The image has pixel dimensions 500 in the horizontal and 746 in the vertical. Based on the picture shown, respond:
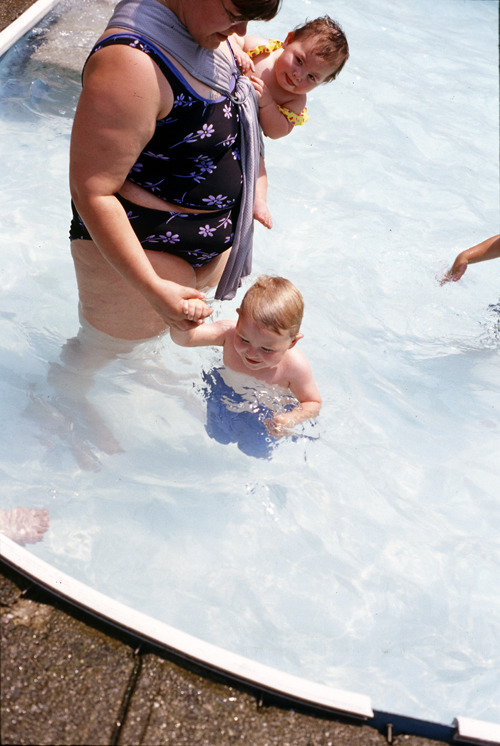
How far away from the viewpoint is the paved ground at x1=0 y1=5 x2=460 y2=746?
1640 mm

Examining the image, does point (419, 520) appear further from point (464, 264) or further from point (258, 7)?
point (258, 7)

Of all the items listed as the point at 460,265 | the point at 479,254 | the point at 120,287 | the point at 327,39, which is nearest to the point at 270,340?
the point at 120,287

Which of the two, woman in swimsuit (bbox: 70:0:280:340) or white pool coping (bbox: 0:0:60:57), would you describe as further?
white pool coping (bbox: 0:0:60:57)

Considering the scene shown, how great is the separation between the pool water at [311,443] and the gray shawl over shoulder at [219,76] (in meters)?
0.76

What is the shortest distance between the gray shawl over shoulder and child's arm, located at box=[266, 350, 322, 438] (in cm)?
52

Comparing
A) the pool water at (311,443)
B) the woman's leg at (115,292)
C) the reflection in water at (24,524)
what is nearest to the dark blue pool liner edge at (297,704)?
the pool water at (311,443)

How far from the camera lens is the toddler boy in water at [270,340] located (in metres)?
2.62

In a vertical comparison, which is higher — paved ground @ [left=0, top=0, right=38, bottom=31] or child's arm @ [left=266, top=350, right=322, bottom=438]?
paved ground @ [left=0, top=0, right=38, bottom=31]

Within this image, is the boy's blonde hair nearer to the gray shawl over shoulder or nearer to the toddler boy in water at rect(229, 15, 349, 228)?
the gray shawl over shoulder

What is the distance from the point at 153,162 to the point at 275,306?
2.63 feet

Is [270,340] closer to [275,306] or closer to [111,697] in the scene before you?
[275,306]

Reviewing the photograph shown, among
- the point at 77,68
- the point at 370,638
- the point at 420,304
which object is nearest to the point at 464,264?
the point at 420,304

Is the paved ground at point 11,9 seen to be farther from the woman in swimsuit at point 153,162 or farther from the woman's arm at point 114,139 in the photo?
the woman's arm at point 114,139

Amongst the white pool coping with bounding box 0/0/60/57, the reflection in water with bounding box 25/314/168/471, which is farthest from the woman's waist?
the white pool coping with bounding box 0/0/60/57
